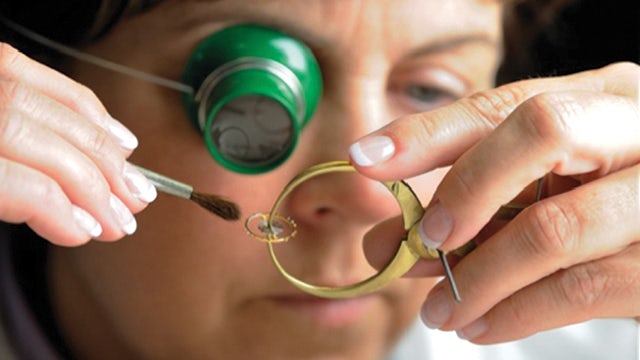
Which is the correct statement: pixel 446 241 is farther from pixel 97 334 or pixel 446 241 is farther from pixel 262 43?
pixel 97 334

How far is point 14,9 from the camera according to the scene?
45.5 inches

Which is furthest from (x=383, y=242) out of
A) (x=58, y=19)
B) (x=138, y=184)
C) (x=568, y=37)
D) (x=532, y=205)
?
(x=568, y=37)

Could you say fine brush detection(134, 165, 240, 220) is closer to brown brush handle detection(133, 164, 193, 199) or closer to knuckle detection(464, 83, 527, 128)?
brown brush handle detection(133, 164, 193, 199)

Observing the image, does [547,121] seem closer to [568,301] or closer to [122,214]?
[568,301]

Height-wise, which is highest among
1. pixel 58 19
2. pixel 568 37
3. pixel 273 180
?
pixel 568 37

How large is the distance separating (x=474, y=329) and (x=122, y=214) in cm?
36

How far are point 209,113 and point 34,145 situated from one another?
24 cm

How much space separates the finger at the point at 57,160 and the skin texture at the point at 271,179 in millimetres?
272

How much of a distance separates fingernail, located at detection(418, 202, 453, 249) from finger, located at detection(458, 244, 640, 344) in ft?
0.43

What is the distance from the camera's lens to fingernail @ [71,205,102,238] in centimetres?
74

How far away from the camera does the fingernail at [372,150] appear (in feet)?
2.53

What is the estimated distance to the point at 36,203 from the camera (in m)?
0.72

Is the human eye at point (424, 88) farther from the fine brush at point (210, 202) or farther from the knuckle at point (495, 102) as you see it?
the fine brush at point (210, 202)

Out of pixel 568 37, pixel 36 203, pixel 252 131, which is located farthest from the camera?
pixel 568 37
